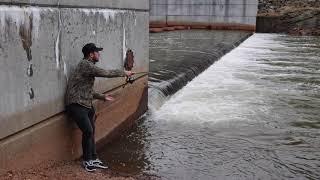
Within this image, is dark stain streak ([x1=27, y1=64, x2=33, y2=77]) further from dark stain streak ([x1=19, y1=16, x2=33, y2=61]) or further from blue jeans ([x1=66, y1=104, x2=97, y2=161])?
blue jeans ([x1=66, y1=104, x2=97, y2=161])

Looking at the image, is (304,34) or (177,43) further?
(304,34)

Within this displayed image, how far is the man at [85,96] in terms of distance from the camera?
5.56 metres

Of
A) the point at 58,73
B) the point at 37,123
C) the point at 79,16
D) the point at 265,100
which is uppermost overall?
the point at 79,16

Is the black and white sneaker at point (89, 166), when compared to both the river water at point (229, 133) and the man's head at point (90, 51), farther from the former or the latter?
the man's head at point (90, 51)

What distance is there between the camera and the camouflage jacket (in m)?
5.55

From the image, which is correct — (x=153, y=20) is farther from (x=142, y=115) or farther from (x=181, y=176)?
(x=181, y=176)

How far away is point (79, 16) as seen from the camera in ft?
19.6

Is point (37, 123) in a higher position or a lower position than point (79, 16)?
lower

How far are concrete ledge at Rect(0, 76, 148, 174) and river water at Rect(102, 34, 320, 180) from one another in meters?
0.30

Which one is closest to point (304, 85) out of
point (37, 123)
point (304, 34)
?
point (37, 123)

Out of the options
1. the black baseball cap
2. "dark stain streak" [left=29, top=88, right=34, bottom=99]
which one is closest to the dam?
"dark stain streak" [left=29, top=88, right=34, bottom=99]

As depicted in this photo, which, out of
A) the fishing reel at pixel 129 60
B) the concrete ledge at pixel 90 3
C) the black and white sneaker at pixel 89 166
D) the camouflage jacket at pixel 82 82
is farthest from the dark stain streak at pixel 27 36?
the fishing reel at pixel 129 60

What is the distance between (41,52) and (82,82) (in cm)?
71

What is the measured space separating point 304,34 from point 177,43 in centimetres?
1391
